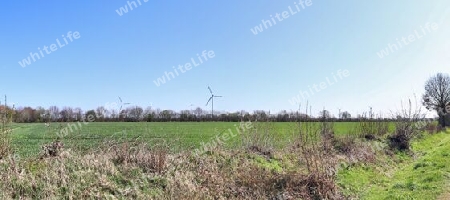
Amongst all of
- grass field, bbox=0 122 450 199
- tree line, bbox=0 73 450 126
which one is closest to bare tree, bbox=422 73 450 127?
tree line, bbox=0 73 450 126

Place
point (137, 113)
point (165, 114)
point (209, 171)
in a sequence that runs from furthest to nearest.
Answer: point (165, 114), point (137, 113), point (209, 171)

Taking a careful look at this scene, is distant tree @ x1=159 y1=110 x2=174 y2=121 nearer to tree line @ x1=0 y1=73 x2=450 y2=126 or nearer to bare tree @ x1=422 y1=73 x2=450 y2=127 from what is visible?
tree line @ x1=0 y1=73 x2=450 y2=126

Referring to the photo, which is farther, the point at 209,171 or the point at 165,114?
the point at 165,114

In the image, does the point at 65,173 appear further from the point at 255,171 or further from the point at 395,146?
the point at 395,146

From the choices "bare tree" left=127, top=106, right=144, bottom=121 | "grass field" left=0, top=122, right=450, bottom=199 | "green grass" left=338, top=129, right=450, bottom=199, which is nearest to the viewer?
"grass field" left=0, top=122, right=450, bottom=199

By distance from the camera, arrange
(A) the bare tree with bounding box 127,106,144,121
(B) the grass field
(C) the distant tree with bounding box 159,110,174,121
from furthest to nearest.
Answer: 1. (C) the distant tree with bounding box 159,110,174,121
2. (A) the bare tree with bounding box 127,106,144,121
3. (B) the grass field

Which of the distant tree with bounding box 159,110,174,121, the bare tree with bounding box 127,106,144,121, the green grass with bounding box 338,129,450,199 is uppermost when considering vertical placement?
the distant tree with bounding box 159,110,174,121

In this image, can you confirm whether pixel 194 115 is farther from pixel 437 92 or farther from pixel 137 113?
pixel 137 113

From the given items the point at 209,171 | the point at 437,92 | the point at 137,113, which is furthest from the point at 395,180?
the point at 437,92

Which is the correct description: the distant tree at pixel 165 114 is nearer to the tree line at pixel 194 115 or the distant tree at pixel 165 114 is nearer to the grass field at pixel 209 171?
the tree line at pixel 194 115

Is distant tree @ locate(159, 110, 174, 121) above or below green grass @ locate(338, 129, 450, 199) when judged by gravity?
above

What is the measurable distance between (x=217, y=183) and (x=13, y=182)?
15.6ft

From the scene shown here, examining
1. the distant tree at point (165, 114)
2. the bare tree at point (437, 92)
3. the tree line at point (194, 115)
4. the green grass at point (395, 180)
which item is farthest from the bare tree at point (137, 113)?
the bare tree at point (437, 92)

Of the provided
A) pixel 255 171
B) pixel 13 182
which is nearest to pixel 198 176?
pixel 255 171
